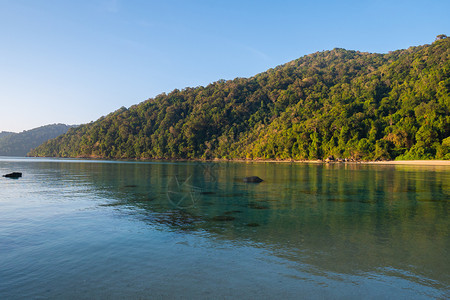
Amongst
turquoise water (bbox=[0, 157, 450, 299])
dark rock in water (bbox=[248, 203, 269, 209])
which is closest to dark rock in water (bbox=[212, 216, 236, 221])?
turquoise water (bbox=[0, 157, 450, 299])

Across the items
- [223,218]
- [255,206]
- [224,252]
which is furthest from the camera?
[255,206]

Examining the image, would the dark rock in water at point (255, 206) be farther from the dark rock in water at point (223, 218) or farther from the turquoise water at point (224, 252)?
the dark rock in water at point (223, 218)

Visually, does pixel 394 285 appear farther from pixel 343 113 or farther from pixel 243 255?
pixel 343 113

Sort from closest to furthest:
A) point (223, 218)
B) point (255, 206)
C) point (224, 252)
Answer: point (224, 252), point (223, 218), point (255, 206)

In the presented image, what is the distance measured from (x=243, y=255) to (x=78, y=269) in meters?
6.96

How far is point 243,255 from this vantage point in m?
12.8

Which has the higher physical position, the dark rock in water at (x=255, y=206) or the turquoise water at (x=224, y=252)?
the turquoise water at (x=224, y=252)

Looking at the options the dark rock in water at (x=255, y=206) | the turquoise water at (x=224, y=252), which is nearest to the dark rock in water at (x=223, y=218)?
the turquoise water at (x=224, y=252)

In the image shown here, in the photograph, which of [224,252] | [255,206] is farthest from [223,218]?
[224,252]

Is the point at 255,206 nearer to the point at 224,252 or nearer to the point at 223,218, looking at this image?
the point at 223,218

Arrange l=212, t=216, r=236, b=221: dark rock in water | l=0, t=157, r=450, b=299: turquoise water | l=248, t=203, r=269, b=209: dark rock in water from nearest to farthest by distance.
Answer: l=0, t=157, r=450, b=299: turquoise water → l=212, t=216, r=236, b=221: dark rock in water → l=248, t=203, r=269, b=209: dark rock in water

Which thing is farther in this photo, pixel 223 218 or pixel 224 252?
pixel 223 218

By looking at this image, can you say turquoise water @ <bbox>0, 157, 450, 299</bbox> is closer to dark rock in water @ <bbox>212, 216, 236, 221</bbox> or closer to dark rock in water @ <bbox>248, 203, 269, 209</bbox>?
dark rock in water @ <bbox>212, 216, 236, 221</bbox>

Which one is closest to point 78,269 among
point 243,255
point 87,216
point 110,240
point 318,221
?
point 110,240
